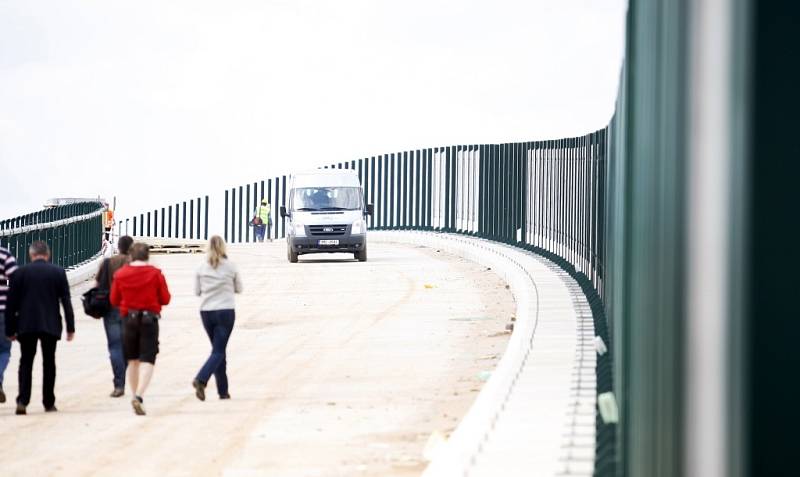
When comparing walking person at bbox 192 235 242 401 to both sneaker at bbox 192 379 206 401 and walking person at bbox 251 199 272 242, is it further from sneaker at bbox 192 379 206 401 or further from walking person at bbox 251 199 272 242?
walking person at bbox 251 199 272 242

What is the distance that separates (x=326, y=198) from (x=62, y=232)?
31.0 ft

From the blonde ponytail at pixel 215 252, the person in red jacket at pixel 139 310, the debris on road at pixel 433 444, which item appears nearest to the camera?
the debris on road at pixel 433 444

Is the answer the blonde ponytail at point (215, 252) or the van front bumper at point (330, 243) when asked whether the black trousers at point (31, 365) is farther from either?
the van front bumper at point (330, 243)

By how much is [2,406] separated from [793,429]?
13.9m

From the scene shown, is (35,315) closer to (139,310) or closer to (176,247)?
(139,310)

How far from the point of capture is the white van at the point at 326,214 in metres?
38.3

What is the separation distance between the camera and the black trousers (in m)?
14.9

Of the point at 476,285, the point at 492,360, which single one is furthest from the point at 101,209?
the point at 492,360

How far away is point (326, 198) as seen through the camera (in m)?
38.9

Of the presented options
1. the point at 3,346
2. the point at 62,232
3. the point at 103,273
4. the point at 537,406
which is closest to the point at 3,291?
the point at 3,346

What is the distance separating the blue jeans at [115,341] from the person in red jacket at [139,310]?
3.70 ft

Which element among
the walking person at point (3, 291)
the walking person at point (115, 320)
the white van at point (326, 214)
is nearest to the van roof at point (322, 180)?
the white van at point (326, 214)

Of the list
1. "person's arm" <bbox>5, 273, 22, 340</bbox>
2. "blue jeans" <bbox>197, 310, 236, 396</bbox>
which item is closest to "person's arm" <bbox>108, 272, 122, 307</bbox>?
"blue jeans" <bbox>197, 310, 236, 396</bbox>

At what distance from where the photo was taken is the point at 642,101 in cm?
583
